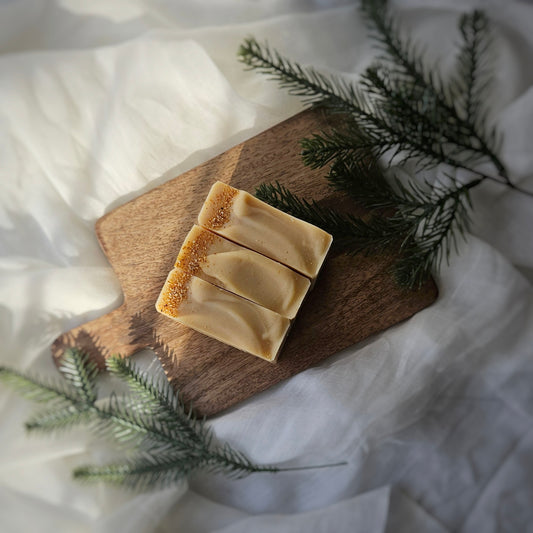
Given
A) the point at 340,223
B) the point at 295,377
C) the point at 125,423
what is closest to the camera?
the point at 125,423

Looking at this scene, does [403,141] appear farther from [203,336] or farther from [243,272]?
[203,336]

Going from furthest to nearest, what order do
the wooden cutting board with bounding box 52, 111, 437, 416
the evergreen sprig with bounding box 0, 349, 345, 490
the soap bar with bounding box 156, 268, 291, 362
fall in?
the wooden cutting board with bounding box 52, 111, 437, 416 < the soap bar with bounding box 156, 268, 291, 362 < the evergreen sprig with bounding box 0, 349, 345, 490

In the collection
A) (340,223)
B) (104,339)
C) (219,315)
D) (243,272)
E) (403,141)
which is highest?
(403,141)

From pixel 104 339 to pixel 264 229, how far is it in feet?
2.27

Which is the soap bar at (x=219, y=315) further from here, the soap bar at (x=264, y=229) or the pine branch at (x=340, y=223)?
the pine branch at (x=340, y=223)

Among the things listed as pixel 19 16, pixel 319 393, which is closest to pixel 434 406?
pixel 319 393

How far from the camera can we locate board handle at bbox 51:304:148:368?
1.97m

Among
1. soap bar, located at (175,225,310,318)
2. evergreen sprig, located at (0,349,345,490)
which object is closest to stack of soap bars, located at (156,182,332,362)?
soap bar, located at (175,225,310,318)

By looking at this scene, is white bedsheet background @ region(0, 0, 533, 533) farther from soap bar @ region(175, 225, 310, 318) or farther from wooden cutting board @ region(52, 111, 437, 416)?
soap bar @ region(175, 225, 310, 318)

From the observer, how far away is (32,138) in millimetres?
2027

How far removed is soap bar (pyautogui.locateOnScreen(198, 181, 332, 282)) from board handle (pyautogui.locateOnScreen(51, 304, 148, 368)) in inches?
18.6

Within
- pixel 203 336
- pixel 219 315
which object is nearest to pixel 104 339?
pixel 203 336

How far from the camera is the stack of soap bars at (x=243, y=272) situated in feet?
5.98

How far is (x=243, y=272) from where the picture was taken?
1.85 m
